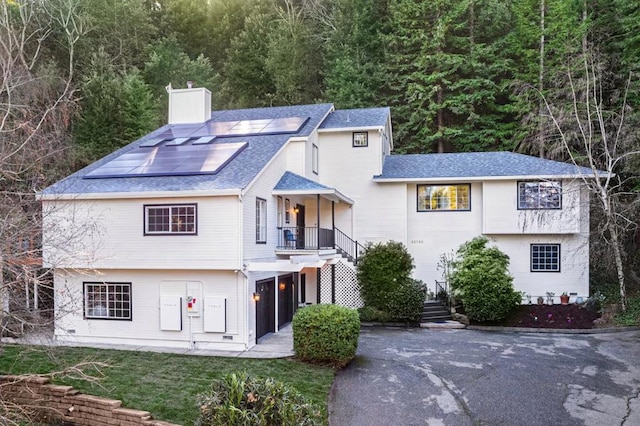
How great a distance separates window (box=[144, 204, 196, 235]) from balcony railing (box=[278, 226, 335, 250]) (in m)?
3.82

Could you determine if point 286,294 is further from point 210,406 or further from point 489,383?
point 210,406

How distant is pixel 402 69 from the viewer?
26.6 meters

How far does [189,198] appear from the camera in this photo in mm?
12445

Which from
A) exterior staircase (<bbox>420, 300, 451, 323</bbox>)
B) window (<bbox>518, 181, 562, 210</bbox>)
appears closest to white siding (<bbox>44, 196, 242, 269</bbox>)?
exterior staircase (<bbox>420, 300, 451, 323</bbox>)

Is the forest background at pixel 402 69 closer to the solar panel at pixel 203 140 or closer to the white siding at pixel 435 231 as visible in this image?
the white siding at pixel 435 231

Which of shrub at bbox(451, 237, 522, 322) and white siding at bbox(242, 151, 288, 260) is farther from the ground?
white siding at bbox(242, 151, 288, 260)

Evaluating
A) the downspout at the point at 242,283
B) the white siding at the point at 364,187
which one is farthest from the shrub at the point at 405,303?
the downspout at the point at 242,283

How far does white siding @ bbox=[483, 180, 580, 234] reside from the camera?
17.1 m

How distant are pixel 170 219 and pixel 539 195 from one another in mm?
13713

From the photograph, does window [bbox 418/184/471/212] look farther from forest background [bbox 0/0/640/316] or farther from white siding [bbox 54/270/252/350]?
white siding [bbox 54/270/252/350]

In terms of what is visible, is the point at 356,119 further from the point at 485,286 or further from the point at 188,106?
the point at 485,286

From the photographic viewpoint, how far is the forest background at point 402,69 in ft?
64.4

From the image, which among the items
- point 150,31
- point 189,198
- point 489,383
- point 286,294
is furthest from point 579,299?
point 150,31

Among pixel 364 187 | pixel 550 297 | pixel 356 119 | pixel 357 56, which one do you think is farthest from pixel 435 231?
pixel 357 56
